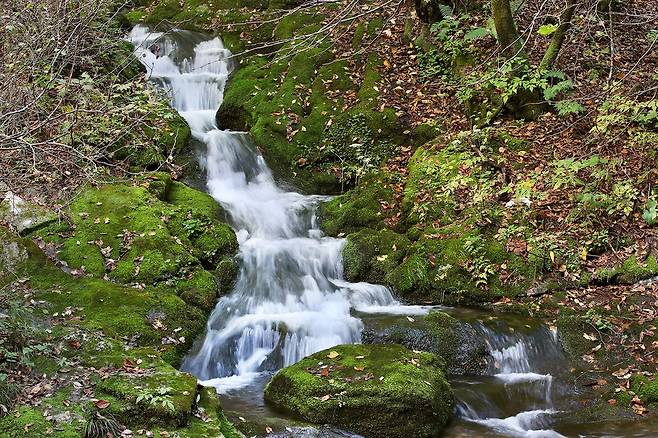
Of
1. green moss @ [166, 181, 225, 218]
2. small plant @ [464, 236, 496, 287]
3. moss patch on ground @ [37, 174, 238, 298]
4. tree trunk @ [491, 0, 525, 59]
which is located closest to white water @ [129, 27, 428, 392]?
green moss @ [166, 181, 225, 218]

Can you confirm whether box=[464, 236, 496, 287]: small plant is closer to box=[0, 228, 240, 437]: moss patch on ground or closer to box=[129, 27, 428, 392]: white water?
box=[129, 27, 428, 392]: white water

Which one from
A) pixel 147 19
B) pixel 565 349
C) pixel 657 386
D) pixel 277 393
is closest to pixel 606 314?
pixel 565 349

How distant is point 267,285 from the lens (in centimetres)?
841

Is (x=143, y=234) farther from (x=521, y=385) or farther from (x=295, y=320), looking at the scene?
(x=521, y=385)

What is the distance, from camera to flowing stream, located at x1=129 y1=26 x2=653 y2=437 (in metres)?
6.16

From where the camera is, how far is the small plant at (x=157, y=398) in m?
4.48

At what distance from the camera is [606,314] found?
23.2ft

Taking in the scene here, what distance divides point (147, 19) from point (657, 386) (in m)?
15.5

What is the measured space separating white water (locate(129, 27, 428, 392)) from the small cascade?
122 cm

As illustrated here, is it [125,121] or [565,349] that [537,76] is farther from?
[125,121]

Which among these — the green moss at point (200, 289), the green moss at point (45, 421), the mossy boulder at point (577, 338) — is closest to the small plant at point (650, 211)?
the mossy boulder at point (577, 338)

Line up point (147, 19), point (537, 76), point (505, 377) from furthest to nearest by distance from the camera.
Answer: point (147, 19)
point (537, 76)
point (505, 377)

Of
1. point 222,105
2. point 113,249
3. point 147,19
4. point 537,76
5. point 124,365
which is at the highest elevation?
point 147,19

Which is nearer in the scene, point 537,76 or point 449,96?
point 537,76
